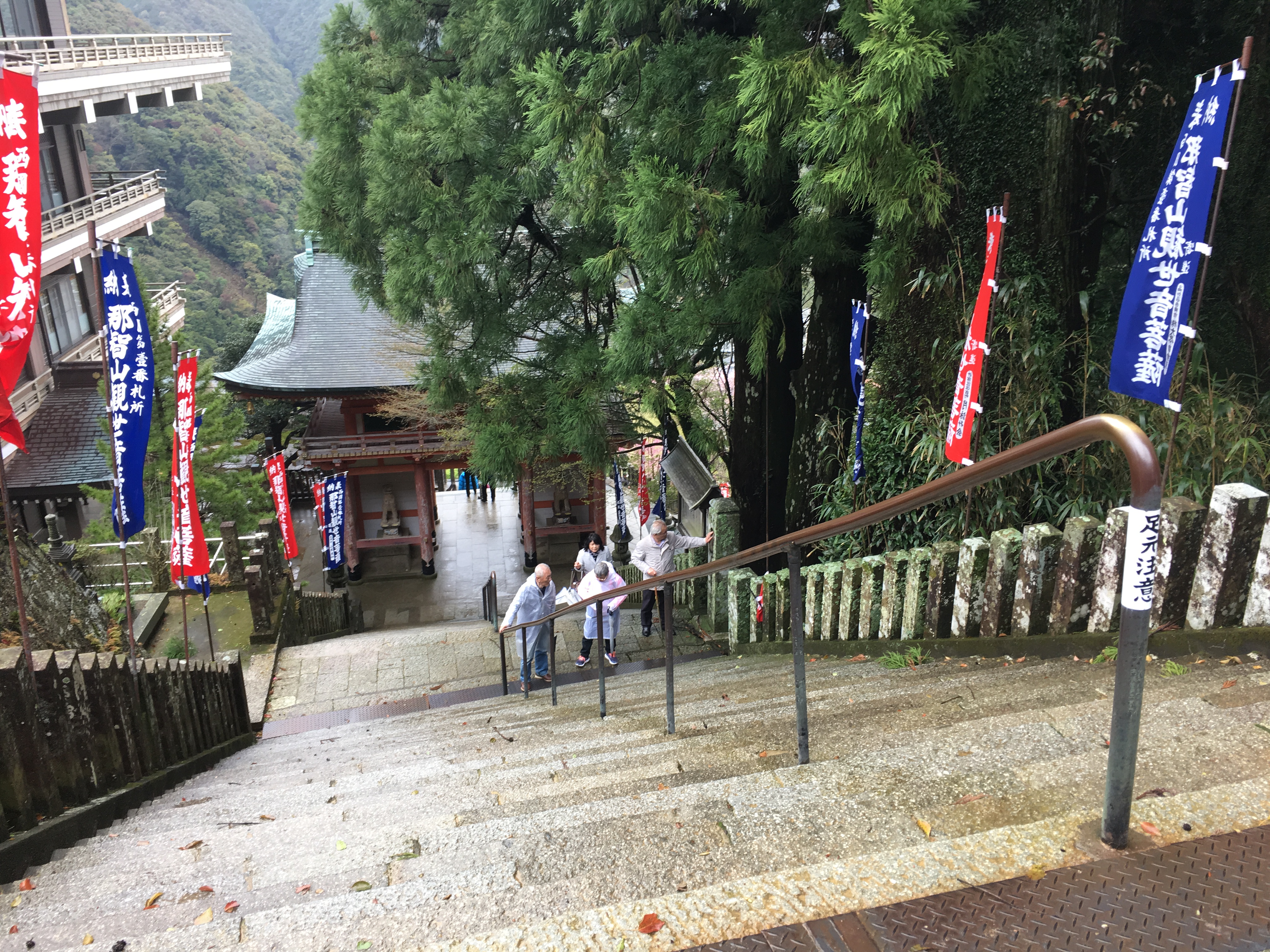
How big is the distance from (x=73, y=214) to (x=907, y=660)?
69.5ft

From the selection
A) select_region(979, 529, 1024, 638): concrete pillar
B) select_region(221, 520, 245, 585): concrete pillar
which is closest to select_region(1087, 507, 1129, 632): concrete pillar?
select_region(979, 529, 1024, 638): concrete pillar

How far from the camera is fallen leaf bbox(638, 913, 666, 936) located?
1675 mm

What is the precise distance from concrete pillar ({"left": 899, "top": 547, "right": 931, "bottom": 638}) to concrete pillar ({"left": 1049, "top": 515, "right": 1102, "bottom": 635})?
3.13 feet

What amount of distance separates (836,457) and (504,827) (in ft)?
16.9

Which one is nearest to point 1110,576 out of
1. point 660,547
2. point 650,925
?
point 650,925

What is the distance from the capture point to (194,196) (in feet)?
127

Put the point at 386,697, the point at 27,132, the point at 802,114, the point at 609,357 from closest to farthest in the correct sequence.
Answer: the point at 27,132, the point at 802,114, the point at 609,357, the point at 386,697

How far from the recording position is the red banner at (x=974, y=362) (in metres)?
4.64

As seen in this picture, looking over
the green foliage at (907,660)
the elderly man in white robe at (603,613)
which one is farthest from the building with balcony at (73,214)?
the green foliage at (907,660)

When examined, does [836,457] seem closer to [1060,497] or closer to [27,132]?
[1060,497]

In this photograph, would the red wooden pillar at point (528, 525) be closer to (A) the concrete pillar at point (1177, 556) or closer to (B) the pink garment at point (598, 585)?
(B) the pink garment at point (598, 585)

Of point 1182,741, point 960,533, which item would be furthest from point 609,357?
point 1182,741

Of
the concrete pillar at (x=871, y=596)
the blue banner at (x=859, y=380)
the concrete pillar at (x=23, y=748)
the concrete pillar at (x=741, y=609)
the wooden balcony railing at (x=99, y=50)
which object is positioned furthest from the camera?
the wooden balcony railing at (x=99, y=50)

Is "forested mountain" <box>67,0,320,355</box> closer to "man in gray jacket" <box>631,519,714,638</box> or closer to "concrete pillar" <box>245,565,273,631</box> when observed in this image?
"concrete pillar" <box>245,565,273,631</box>
